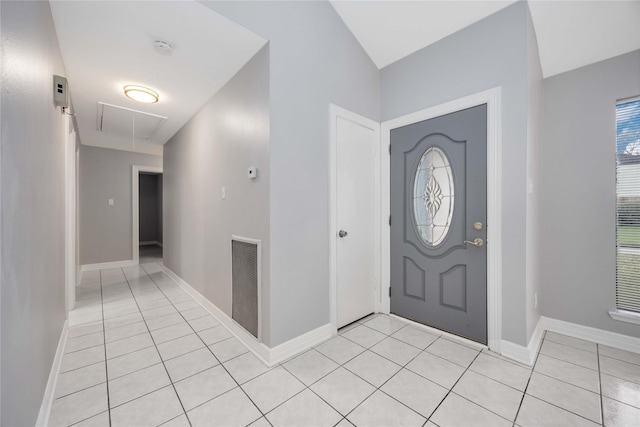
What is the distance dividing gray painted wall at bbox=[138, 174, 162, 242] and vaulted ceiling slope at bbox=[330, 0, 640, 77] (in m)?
8.25

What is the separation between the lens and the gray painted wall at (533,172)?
199 cm

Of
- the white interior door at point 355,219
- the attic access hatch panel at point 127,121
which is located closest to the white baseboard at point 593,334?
the white interior door at point 355,219

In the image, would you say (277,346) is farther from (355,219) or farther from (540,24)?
(540,24)

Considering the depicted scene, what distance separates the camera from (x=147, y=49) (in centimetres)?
209

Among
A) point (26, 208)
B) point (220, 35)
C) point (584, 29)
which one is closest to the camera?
point (26, 208)

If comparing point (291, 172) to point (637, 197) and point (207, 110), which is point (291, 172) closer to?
point (207, 110)

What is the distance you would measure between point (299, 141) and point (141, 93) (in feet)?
6.49

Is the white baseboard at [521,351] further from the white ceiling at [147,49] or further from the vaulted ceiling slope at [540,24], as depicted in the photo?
the white ceiling at [147,49]

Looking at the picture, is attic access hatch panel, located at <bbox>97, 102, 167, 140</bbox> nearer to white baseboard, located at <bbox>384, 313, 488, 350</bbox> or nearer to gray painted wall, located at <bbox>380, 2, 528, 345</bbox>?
gray painted wall, located at <bbox>380, 2, 528, 345</bbox>

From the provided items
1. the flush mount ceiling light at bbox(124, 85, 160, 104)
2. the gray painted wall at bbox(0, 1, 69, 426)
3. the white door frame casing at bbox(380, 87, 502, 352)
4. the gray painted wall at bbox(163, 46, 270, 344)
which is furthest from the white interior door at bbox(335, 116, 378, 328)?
the flush mount ceiling light at bbox(124, 85, 160, 104)

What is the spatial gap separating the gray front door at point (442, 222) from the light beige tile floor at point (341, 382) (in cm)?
28

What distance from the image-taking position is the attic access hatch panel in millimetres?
3297

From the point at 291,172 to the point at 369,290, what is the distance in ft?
5.31

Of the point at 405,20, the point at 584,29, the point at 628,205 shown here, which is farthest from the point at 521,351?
the point at 405,20
